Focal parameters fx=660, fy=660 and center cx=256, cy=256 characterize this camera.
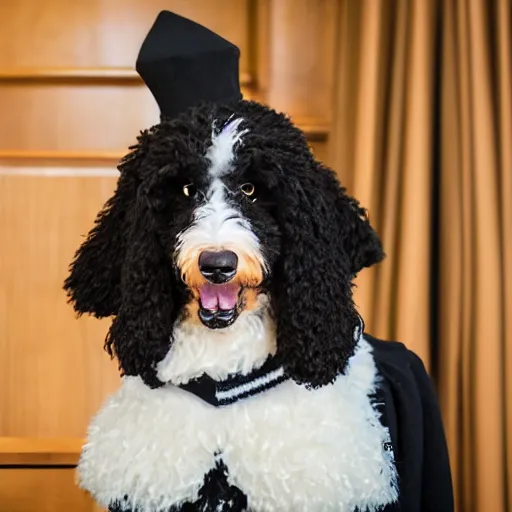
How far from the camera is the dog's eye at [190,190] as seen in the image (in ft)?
2.50

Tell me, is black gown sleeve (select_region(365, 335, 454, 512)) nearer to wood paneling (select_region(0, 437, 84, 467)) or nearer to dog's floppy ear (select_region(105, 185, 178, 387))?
dog's floppy ear (select_region(105, 185, 178, 387))

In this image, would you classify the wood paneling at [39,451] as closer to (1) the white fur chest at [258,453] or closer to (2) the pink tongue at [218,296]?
(1) the white fur chest at [258,453]

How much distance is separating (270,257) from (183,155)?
0.50 feet

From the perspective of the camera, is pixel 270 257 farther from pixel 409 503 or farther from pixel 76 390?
pixel 76 390

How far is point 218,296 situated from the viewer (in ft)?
2.39

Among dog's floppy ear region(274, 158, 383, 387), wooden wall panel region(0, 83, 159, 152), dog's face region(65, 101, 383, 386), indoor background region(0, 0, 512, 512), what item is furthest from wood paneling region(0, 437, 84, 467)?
dog's floppy ear region(274, 158, 383, 387)

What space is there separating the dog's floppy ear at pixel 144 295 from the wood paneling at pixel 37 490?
2.66 feet

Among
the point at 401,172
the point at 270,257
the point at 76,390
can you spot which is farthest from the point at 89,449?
the point at 401,172

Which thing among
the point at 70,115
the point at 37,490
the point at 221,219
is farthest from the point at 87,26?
the point at 37,490

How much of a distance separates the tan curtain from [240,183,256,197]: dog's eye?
1.76 feet

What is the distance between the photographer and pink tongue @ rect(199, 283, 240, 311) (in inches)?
28.6

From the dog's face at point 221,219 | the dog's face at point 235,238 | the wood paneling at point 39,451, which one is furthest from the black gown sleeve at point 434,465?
the wood paneling at point 39,451

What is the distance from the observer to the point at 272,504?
0.78 meters

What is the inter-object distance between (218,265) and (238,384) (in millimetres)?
190
